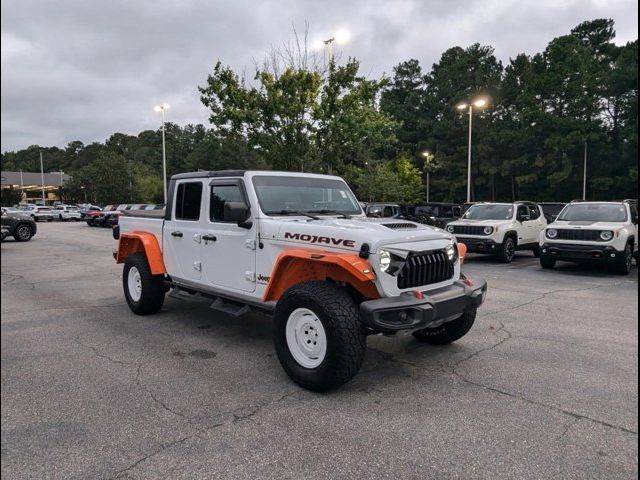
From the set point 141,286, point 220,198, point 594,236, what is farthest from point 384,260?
point 594,236

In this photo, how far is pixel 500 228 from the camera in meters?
13.1

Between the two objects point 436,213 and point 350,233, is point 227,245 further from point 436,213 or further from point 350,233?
point 436,213

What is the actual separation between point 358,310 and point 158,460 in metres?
1.84

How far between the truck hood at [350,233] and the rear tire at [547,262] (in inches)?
322

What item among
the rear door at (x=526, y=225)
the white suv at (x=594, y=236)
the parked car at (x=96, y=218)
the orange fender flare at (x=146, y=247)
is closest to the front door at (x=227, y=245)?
the orange fender flare at (x=146, y=247)

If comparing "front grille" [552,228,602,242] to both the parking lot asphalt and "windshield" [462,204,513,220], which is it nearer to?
"windshield" [462,204,513,220]

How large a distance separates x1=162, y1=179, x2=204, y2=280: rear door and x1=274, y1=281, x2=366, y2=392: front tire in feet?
6.02

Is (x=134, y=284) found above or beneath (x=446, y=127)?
beneath

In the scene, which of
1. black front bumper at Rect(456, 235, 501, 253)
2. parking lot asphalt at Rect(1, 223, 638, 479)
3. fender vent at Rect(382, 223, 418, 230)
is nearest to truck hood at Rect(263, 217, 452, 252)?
fender vent at Rect(382, 223, 418, 230)

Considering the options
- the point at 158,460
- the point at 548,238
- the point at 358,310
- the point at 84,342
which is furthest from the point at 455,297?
the point at 548,238

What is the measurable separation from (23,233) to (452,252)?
19.4m

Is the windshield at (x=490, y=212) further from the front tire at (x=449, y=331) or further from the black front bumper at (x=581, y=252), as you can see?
the front tire at (x=449, y=331)

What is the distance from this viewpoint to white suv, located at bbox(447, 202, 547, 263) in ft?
42.8

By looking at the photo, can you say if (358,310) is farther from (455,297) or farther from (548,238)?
(548,238)
